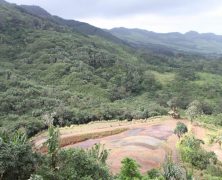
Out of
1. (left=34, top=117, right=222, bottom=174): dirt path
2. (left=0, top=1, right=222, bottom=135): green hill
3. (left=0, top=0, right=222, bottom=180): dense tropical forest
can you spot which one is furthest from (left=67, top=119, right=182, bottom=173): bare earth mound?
(left=0, top=1, right=222, bottom=135): green hill

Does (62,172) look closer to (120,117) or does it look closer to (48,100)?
(120,117)

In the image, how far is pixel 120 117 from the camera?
104500 mm

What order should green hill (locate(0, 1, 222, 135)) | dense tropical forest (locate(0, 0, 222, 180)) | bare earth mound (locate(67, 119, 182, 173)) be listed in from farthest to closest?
green hill (locate(0, 1, 222, 135)), bare earth mound (locate(67, 119, 182, 173)), dense tropical forest (locate(0, 0, 222, 180))

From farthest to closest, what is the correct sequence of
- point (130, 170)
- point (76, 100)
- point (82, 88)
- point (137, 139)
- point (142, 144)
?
point (82, 88), point (76, 100), point (137, 139), point (142, 144), point (130, 170)

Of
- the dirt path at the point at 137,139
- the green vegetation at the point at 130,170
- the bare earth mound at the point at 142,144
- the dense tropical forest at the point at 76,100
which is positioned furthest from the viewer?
the dirt path at the point at 137,139

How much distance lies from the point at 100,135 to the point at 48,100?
45.9 metres

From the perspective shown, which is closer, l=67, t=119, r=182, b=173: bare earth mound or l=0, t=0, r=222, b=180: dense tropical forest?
l=0, t=0, r=222, b=180: dense tropical forest

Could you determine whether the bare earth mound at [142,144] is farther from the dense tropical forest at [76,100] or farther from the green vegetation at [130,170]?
the green vegetation at [130,170]

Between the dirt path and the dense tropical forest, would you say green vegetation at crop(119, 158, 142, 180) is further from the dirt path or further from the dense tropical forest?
the dirt path

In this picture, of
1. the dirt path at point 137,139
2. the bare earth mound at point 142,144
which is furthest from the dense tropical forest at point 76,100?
the dirt path at point 137,139

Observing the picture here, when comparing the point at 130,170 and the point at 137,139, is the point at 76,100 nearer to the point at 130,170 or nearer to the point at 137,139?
the point at 137,139

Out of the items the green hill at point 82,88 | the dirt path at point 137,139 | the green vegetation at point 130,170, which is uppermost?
the green vegetation at point 130,170

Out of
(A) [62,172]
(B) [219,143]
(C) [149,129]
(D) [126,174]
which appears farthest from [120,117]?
(A) [62,172]

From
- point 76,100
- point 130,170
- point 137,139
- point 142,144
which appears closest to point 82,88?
point 76,100
